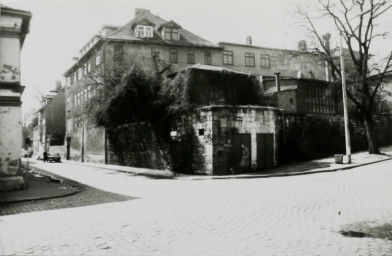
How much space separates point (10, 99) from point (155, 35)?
2510 centimetres

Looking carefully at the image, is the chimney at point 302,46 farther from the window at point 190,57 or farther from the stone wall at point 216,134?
the window at point 190,57

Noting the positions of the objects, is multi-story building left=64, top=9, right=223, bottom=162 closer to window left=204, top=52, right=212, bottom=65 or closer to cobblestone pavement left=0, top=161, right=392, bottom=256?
window left=204, top=52, right=212, bottom=65

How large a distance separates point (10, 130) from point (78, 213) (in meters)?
6.35

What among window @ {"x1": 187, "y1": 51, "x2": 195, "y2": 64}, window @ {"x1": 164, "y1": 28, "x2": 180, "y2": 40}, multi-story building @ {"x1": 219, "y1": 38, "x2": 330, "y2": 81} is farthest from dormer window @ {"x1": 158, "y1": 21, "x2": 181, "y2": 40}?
multi-story building @ {"x1": 219, "y1": 38, "x2": 330, "y2": 81}

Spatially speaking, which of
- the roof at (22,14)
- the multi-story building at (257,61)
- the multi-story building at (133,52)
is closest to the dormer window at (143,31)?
the multi-story building at (133,52)

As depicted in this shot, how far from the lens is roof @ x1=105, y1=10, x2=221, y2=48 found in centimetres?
3431

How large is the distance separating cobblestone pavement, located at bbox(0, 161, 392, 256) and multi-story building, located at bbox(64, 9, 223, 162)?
2137cm

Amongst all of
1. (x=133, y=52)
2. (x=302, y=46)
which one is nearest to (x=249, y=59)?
(x=133, y=52)

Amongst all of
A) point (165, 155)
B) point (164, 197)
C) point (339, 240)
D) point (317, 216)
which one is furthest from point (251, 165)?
point (339, 240)

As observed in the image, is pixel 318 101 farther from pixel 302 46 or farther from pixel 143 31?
pixel 143 31

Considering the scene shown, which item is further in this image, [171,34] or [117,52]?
[171,34]

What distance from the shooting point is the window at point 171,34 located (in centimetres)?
3669

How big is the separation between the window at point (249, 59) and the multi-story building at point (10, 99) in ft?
105

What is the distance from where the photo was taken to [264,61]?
4394cm
